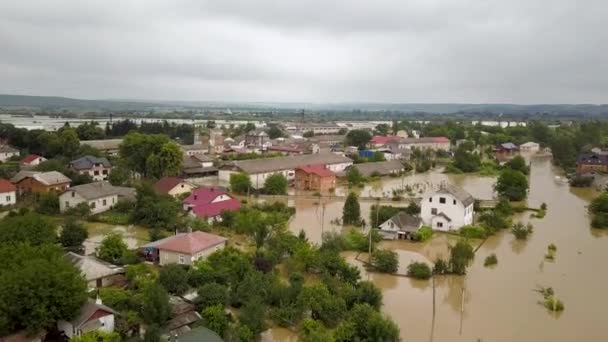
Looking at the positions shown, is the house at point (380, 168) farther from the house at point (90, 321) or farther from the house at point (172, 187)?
the house at point (90, 321)

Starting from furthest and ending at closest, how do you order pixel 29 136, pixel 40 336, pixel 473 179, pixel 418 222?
1. pixel 29 136
2. pixel 473 179
3. pixel 418 222
4. pixel 40 336

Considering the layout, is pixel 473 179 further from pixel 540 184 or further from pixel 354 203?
pixel 354 203

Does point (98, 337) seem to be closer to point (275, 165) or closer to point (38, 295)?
point (38, 295)

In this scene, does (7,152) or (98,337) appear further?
(7,152)

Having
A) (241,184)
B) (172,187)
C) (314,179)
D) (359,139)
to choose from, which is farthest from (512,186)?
(359,139)

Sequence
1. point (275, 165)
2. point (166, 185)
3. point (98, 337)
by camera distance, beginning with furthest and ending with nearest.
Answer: point (275, 165)
point (166, 185)
point (98, 337)

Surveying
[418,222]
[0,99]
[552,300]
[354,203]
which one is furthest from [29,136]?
[0,99]
